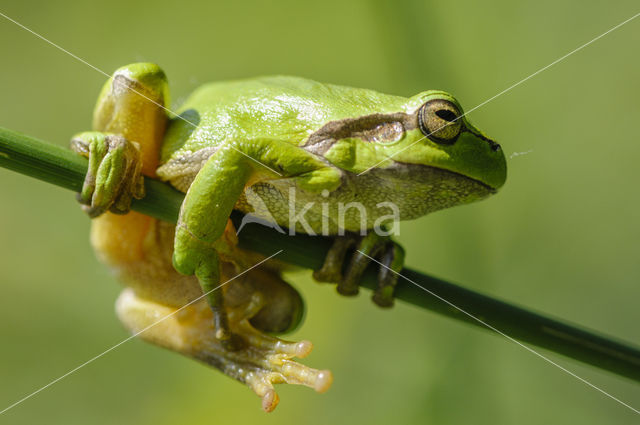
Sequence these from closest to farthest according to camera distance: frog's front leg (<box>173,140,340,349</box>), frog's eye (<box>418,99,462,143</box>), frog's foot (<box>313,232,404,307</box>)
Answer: frog's front leg (<box>173,140,340,349</box>)
frog's eye (<box>418,99,462,143</box>)
frog's foot (<box>313,232,404,307</box>)

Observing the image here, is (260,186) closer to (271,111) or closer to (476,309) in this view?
(271,111)

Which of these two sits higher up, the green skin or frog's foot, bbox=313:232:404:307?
the green skin

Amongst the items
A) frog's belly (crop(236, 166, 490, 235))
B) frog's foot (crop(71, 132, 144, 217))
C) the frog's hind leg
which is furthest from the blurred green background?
frog's foot (crop(71, 132, 144, 217))

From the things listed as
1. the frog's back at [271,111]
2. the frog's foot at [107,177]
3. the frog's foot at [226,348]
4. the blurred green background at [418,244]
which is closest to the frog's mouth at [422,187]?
the frog's back at [271,111]

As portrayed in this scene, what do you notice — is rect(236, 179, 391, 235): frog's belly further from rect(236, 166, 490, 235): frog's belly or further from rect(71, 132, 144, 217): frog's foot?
rect(71, 132, 144, 217): frog's foot

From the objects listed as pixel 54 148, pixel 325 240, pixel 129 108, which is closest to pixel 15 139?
pixel 54 148

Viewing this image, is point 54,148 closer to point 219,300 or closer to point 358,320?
point 219,300

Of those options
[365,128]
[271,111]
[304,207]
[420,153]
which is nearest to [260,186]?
[304,207]
